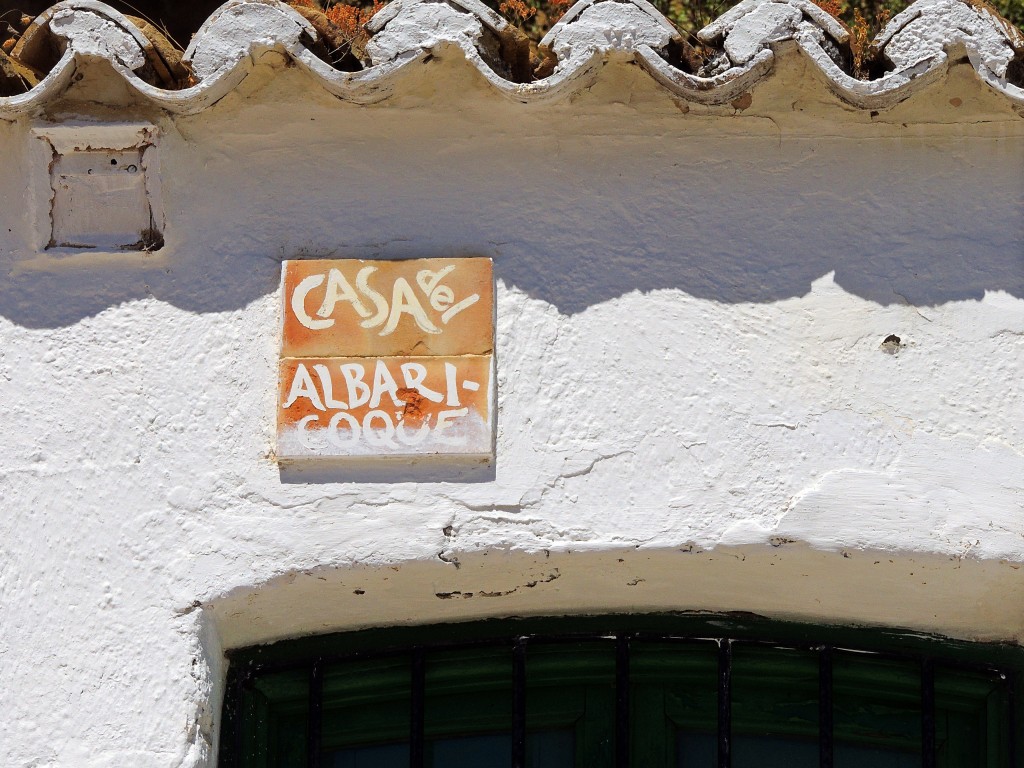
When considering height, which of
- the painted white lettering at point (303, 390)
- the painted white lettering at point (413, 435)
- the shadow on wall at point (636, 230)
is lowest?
the painted white lettering at point (413, 435)

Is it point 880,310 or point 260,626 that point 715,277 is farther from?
point 260,626

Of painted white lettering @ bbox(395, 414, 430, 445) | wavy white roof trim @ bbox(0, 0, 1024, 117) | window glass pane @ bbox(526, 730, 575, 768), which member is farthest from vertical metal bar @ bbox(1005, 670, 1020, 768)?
painted white lettering @ bbox(395, 414, 430, 445)

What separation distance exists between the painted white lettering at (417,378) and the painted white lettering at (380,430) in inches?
2.6

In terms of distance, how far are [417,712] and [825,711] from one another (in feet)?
2.22

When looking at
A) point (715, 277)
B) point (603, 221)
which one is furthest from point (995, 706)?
point (603, 221)

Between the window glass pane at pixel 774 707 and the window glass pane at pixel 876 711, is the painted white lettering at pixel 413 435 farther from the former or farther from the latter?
the window glass pane at pixel 876 711

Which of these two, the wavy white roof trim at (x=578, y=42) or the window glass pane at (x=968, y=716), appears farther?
the window glass pane at (x=968, y=716)

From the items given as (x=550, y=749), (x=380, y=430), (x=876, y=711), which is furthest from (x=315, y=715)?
(x=876, y=711)

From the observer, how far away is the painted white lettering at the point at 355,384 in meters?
2.14

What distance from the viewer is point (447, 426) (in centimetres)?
213

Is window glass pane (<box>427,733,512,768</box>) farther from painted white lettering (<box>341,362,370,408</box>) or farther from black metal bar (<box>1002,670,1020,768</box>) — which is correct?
black metal bar (<box>1002,670,1020,768</box>)

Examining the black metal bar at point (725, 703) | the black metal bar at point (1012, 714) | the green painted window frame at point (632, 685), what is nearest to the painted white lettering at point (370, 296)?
the green painted window frame at point (632, 685)

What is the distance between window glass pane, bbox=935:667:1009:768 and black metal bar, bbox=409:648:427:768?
872mm

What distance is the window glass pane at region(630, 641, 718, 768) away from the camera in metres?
2.24
